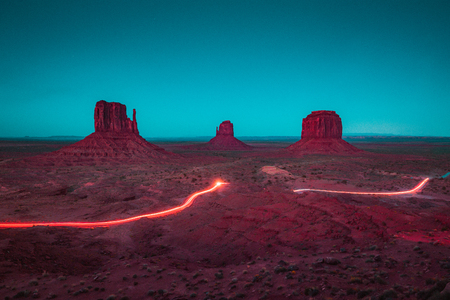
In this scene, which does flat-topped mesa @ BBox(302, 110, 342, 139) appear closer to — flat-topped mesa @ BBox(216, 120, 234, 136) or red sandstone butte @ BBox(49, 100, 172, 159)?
flat-topped mesa @ BBox(216, 120, 234, 136)

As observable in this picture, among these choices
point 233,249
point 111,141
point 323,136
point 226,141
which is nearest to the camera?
point 233,249

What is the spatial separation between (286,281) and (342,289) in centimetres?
173

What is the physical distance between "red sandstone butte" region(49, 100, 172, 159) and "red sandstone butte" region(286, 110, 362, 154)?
166 ft

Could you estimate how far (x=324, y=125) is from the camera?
81500mm

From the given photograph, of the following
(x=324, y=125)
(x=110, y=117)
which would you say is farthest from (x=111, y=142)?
(x=324, y=125)

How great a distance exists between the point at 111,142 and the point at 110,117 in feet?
23.5

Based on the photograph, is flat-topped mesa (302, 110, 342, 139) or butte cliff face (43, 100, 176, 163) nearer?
butte cliff face (43, 100, 176, 163)

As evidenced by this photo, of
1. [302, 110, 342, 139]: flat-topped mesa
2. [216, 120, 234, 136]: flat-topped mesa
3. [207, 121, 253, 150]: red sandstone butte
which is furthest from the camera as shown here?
[216, 120, 234, 136]: flat-topped mesa

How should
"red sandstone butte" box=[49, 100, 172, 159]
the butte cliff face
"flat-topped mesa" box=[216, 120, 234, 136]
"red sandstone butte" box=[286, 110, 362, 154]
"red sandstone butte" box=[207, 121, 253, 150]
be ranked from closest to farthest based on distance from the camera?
the butte cliff face
"red sandstone butte" box=[49, 100, 172, 159]
"red sandstone butte" box=[286, 110, 362, 154]
"red sandstone butte" box=[207, 121, 253, 150]
"flat-topped mesa" box=[216, 120, 234, 136]

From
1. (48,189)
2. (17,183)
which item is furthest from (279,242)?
(17,183)

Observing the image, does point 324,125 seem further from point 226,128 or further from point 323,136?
point 226,128

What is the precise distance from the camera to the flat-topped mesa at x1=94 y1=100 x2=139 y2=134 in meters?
59.1

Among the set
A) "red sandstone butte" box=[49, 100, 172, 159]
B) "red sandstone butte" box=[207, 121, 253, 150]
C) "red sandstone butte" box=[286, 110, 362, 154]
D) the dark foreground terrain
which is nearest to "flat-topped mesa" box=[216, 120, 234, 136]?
"red sandstone butte" box=[207, 121, 253, 150]

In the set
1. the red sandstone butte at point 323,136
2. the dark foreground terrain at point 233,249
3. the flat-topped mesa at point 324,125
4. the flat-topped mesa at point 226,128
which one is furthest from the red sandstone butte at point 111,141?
the flat-topped mesa at point 226,128
